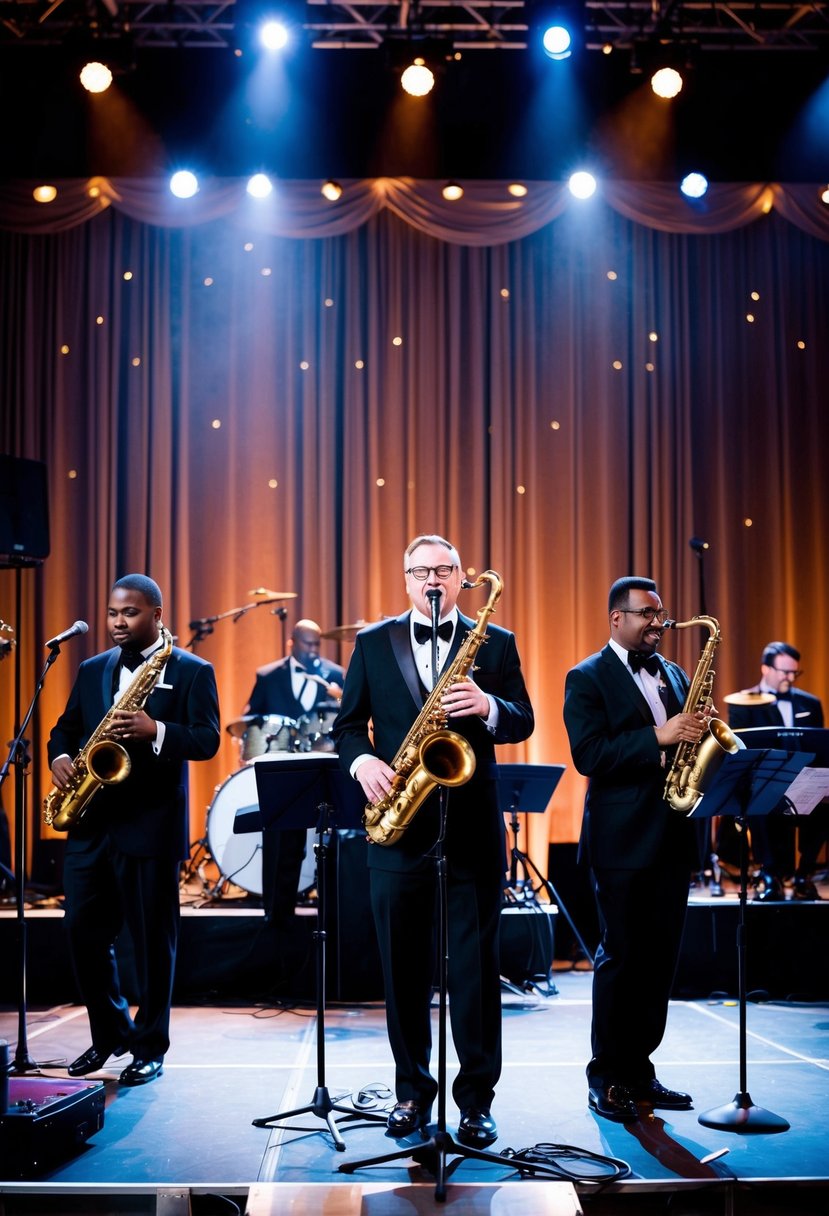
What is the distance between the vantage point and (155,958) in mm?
5453

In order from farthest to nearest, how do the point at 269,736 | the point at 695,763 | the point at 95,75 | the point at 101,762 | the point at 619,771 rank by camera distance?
the point at 95,75
the point at 269,736
the point at 101,762
the point at 619,771
the point at 695,763

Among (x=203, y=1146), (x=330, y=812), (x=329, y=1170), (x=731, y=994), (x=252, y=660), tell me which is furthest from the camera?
(x=252, y=660)

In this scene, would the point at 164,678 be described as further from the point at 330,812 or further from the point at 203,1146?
the point at 203,1146

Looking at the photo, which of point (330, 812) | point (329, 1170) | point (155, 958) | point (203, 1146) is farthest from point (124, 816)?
point (329, 1170)

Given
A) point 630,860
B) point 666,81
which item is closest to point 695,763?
point 630,860

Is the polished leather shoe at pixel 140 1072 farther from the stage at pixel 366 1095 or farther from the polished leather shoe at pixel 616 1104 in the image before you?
the polished leather shoe at pixel 616 1104

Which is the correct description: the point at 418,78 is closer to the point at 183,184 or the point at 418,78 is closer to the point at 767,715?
the point at 183,184

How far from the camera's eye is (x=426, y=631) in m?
4.73

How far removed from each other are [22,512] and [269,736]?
232 centimetres

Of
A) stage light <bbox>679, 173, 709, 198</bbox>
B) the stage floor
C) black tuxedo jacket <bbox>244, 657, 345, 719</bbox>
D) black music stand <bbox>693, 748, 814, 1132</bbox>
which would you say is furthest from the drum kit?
stage light <bbox>679, 173, 709, 198</bbox>

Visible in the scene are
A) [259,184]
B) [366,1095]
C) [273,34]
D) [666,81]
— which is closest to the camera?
[366,1095]

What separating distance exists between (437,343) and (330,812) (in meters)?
7.40

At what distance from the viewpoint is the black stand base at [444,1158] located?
4.03 m

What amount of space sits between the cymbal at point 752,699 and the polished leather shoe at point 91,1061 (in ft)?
17.9
